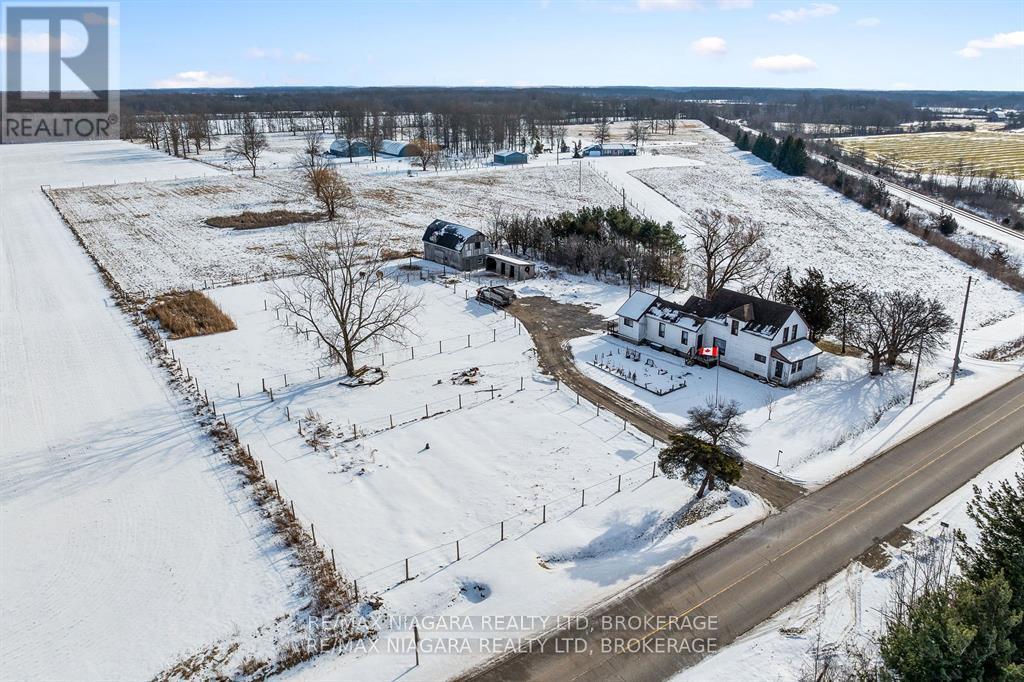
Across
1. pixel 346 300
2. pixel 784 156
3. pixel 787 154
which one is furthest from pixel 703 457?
pixel 784 156

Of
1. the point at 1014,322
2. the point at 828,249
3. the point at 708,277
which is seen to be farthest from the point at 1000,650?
the point at 828,249

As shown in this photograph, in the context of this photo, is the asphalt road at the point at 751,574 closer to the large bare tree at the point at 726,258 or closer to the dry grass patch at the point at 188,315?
the large bare tree at the point at 726,258

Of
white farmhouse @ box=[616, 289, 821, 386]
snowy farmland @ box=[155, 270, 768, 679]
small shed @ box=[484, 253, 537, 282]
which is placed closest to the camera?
snowy farmland @ box=[155, 270, 768, 679]

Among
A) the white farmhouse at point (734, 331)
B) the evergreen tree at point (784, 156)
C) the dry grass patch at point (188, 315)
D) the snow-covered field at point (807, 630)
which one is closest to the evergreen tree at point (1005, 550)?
the snow-covered field at point (807, 630)

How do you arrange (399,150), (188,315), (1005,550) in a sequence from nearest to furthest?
(1005,550)
(188,315)
(399,150)

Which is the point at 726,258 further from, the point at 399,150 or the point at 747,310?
the point at 399,150

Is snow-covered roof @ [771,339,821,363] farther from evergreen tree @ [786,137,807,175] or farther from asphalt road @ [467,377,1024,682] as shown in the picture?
evergreen tree @ [786,137,807,175]

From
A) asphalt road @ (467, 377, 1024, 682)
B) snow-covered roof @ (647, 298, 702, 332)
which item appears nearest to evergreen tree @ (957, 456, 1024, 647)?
asphalt road @ (467, 377, 1024, 682)
